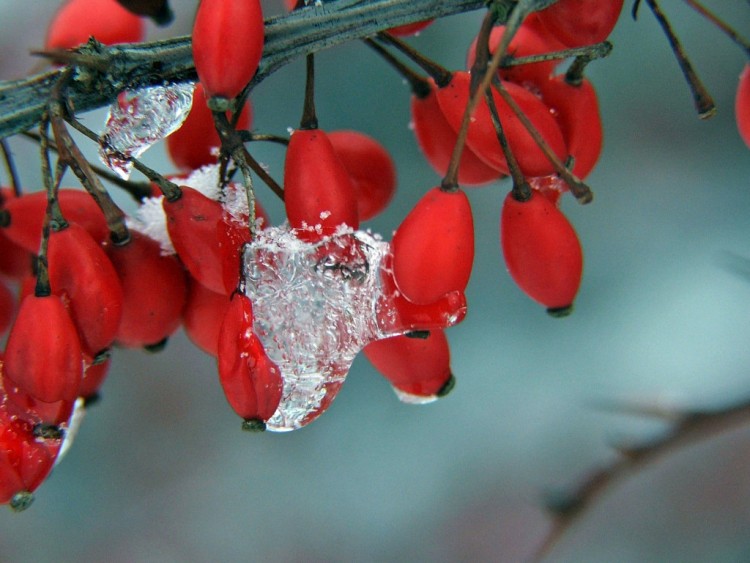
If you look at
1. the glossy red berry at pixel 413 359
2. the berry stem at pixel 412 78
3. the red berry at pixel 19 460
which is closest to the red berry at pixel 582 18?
the berry stem at pixel 412 78

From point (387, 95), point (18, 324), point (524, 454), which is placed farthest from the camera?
point (387, 95)

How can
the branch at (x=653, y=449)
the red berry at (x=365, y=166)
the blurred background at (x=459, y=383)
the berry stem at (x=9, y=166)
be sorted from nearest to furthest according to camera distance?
the berry stem at (x=9, y=166)
the red berry at (x=365, y=166)
the branch at (x=653, y=449)
the blurred background at (x=459, y=383)

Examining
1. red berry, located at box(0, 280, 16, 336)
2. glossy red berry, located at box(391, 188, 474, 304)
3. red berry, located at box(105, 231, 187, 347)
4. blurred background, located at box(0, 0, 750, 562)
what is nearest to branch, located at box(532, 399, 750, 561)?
glossy red berry, located at box(391, 188, 474, 304)

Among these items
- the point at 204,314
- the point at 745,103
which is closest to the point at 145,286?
the point at 204,314

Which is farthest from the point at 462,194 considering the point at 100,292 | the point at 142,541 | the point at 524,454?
the point at 142,541

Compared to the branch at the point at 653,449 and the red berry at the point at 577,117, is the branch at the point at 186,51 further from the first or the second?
the branch at the point at 653,449

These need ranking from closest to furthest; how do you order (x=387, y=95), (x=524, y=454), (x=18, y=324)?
(x=18, y=324), (x=524, y=454), (x=387, y=95)

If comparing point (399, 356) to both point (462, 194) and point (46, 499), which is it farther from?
point (46, 499)

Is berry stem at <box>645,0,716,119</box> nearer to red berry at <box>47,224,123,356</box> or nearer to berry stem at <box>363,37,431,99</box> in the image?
berry stem at <box>363,37,431,99</box>
